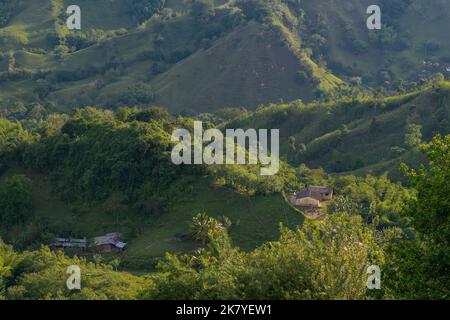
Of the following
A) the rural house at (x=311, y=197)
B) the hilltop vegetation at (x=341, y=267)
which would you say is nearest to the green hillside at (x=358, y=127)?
the rural house at (x=311, y=197)

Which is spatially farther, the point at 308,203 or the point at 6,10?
the point at 6,10

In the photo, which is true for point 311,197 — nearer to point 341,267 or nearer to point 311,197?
point 311,197

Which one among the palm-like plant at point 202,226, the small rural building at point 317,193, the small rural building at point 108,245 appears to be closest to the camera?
the palm-like plant at point 202,226

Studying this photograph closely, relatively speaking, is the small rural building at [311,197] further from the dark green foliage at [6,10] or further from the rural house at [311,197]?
the dark green foliage at [6,10]

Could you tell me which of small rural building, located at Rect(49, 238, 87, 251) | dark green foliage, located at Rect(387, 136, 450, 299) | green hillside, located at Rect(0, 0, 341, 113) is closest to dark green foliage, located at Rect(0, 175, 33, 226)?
small rural building, located at Rect(49, 238, 87, 251)

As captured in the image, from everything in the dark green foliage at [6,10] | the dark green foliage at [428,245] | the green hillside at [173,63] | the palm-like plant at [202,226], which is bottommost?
the palm-like plant at [202,226]

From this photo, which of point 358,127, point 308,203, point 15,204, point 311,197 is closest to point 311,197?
point 311,197
